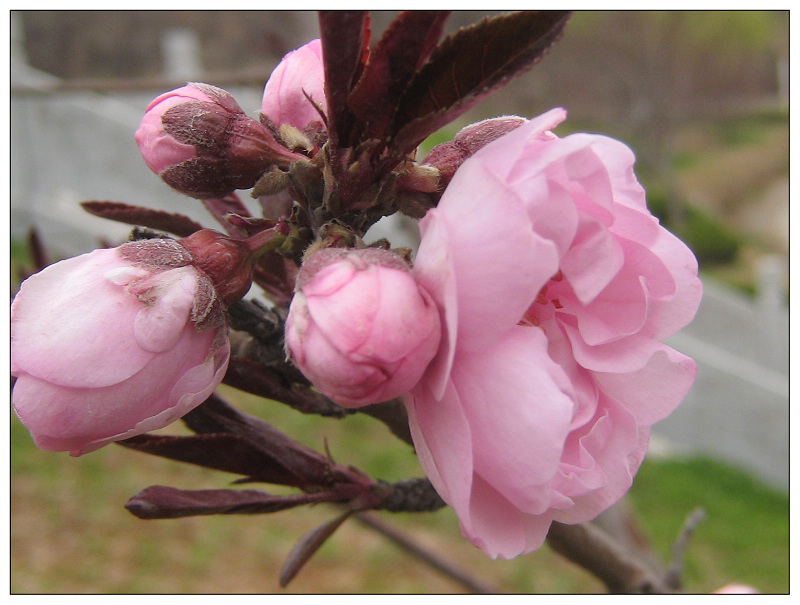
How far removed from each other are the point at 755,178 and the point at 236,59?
8.22 meters

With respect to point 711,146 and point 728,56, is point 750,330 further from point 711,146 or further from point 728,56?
point 711,146

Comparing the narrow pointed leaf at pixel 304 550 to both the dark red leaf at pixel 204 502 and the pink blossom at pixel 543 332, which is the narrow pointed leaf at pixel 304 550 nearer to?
the dark red leaf at pixel 204 502

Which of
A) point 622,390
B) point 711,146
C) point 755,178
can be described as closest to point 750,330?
point 622,390

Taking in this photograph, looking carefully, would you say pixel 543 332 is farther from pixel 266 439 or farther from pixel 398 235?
pixel 398 235

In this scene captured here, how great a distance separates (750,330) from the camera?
5504mm

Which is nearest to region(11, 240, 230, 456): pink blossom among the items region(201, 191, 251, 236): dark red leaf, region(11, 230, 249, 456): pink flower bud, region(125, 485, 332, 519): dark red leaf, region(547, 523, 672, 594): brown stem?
region(11, 230, 249, 456): pink flower bud

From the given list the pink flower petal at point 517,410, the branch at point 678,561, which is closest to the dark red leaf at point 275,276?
the pink flower petal at point 517,410

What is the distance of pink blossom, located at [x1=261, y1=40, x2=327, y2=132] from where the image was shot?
682 millimetres

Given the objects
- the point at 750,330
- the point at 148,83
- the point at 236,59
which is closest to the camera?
the point at 148,83

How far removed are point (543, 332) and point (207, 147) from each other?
1.07 feet

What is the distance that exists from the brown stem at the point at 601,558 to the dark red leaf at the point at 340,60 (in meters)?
0.49

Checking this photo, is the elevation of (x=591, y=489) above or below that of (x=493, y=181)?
below

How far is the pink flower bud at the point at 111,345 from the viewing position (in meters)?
0.52

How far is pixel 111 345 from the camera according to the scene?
1.71 ft
